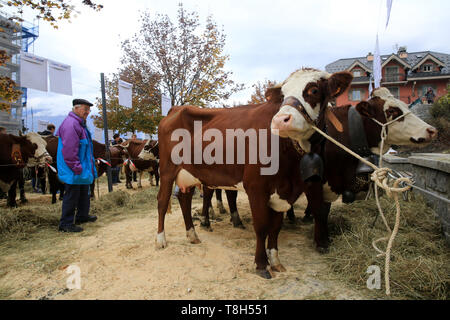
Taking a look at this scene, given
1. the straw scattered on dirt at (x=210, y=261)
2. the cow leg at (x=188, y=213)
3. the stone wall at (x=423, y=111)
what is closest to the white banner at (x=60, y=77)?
the straw scattered on dirt at (x=210, y=261)

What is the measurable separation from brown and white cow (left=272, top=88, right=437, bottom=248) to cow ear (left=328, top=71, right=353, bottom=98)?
73 cm

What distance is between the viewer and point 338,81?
2.46 meters

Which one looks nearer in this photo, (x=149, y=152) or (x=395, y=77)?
(x=149, y=152)

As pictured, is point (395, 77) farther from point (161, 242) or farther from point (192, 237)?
point (161, 242)

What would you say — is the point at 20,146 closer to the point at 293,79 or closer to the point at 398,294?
the point at 293,79

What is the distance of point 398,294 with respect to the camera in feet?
7.28

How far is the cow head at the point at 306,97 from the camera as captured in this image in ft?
7.06

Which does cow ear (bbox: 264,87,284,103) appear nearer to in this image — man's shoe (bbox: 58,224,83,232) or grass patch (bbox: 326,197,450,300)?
grass patch (bbox: 326,197,450,300)

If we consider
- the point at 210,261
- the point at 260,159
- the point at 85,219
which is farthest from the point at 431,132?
the point at 85,219

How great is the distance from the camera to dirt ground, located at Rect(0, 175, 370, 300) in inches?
96.5

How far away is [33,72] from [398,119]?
725cm

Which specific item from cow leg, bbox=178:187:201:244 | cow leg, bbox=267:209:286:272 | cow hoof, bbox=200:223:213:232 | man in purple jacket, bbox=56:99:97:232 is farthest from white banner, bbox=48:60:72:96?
cow leg, bbox=267:209:286:272

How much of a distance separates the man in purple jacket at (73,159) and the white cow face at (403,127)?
4.70m
